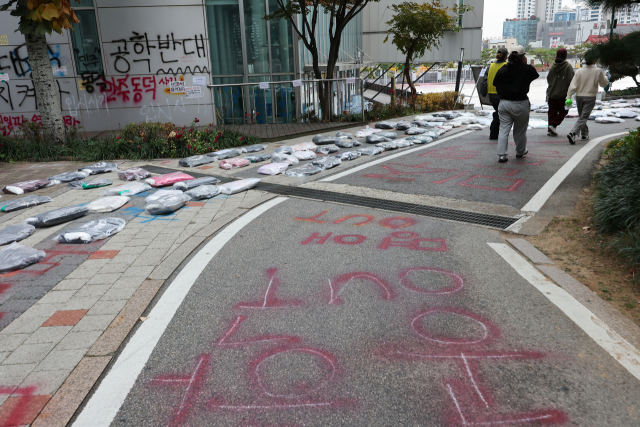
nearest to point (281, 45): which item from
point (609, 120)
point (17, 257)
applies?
point (609, 120)

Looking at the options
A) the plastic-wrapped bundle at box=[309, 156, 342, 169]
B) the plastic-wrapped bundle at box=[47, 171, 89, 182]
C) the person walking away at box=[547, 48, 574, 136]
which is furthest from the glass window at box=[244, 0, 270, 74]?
the person walking away at box=[547, 48, 574, 136]

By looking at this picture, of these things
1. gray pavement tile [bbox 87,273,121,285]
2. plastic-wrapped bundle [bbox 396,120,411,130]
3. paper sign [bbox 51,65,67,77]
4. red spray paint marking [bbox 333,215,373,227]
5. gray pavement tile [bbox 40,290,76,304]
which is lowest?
gray pavement tile [bbox 40,290,76,304]

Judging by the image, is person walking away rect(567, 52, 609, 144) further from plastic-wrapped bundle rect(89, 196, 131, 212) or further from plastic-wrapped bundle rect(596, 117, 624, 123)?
plastic-wrapped bundle rect(89, 196, 131, 212)

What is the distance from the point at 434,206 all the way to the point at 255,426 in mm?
4421

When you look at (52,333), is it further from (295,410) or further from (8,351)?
(295,410)

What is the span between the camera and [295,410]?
2568 millimetres

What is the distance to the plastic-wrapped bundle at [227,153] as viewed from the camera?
9.99m

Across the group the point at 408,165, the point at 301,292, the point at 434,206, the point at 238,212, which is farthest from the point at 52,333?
the point at 408,165

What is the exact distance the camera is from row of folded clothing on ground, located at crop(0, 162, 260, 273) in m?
4.84

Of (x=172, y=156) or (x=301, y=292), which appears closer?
(x=301, y=292)

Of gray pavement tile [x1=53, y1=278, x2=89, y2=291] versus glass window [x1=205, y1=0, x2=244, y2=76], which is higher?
glass window [x1=205, y1=0, x2=244, y2=76]

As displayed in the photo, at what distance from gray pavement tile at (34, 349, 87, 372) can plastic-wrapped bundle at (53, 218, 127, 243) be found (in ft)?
7.60

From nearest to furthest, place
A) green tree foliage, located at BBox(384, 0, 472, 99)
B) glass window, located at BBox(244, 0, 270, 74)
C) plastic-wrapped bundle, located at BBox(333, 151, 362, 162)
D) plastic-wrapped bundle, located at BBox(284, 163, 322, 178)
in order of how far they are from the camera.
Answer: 1. plastic-wrapped bundle, located at BBox(284, 163, 322, 178)
2. plastic-wrapped bundle, located at BBox(333, 151, 362, 162)
3. glass window, located at BBox(244, 0, 270, 74)
4. green tree foliage, located at BBox(384, 0, 472, 99)

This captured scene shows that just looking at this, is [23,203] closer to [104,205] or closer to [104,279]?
[104,205]
